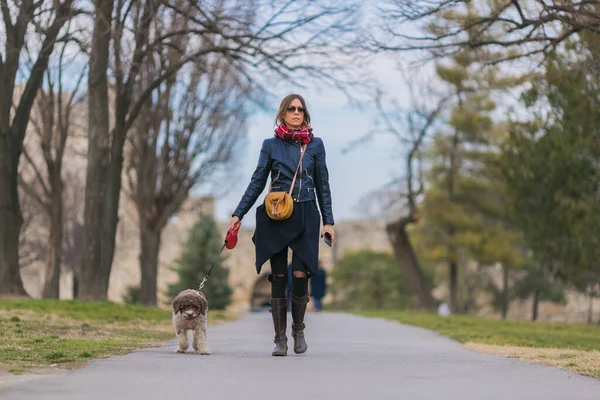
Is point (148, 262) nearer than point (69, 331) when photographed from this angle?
No

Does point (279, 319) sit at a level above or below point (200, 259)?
below

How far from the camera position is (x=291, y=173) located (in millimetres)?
8680

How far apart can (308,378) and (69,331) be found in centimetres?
573

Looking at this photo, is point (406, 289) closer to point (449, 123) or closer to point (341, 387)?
point (449, 123)

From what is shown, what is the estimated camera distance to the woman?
856 cm

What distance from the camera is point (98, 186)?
63.7 ft

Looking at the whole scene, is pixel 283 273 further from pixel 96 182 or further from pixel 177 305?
pixel 96 182

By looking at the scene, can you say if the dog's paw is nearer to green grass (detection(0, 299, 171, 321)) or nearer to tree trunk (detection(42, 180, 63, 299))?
green grass (detection(0, 299, 171, 321))

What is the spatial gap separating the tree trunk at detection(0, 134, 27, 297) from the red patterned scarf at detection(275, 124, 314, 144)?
11.1 m

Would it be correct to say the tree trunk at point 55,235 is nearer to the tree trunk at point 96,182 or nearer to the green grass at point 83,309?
the tree trunk at point 96,182

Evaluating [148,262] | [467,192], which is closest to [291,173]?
[148,262]

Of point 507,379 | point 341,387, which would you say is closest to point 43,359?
point 341,387

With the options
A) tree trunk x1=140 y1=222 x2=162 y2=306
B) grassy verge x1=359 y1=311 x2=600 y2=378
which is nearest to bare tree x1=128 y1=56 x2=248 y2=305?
tree trunk x1=140 y1=222 x2=162 y2=306

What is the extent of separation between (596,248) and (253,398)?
57.0 feet
